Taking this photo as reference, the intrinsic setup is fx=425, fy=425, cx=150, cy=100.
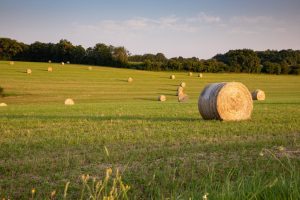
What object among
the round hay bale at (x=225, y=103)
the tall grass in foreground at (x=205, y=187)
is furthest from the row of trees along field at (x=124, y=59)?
the tall grass in foreground at (x=205, y=187)

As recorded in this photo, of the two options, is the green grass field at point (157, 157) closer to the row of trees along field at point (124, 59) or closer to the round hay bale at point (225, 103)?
the round hay bale at point (225, 103)

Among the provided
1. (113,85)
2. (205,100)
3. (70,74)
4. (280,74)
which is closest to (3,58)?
(70,74)

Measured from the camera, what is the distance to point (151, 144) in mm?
9672

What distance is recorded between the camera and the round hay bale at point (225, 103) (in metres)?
15.7

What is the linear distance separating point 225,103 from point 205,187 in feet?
37.2

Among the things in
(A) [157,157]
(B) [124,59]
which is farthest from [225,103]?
(B) [124,59]

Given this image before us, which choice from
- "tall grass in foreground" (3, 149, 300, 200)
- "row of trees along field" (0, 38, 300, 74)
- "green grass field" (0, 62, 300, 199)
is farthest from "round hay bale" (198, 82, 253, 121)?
"row of trees along field" (0, 38, 300, 74)

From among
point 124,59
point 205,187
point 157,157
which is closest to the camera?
point 205,187

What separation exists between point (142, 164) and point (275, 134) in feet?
16.9

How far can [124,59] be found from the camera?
7181 cm

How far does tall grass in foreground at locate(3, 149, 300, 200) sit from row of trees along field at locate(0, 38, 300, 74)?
200ft

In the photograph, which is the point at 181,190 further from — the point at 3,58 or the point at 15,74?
the point at 3,58

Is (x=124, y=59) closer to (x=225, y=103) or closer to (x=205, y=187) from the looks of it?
(x=225, y=103)

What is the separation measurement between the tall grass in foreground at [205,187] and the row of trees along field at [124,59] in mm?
60932
